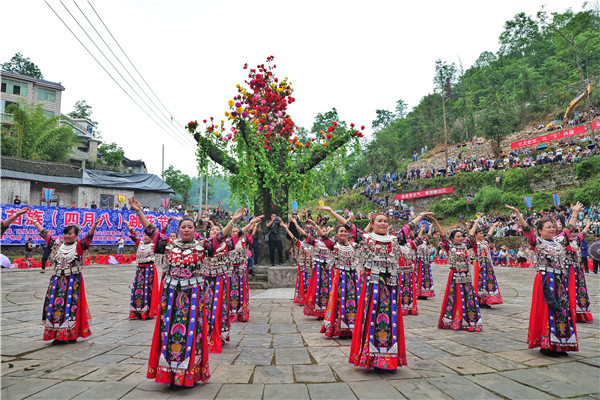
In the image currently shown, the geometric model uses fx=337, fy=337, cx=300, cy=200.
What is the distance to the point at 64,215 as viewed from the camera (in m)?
17.2

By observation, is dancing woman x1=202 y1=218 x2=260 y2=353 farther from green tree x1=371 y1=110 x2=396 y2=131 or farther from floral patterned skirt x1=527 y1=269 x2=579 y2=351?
green tree x1=371 y1=110 x2=396 y2=131

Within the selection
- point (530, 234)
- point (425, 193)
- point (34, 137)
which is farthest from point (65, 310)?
point (425, 193)

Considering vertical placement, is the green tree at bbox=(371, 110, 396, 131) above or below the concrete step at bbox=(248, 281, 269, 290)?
above

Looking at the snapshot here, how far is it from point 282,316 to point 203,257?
11.4 feet

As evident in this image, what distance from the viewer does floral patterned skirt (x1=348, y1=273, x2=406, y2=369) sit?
358 centimetres

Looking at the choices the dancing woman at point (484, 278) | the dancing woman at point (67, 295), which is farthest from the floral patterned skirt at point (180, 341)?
the dancing woman at point (484, 278)

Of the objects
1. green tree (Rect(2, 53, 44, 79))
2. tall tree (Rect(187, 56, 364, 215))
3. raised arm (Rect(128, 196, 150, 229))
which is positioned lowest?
raised arm (Rect(128, 196, 150, 229))

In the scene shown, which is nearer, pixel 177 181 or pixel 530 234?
pixel 530 234

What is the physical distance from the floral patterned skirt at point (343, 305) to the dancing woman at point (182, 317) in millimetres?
2195

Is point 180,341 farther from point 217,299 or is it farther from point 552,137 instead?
point 552,137

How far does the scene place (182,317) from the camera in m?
3.30

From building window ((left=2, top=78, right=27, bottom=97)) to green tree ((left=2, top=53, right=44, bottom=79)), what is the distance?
1099cm

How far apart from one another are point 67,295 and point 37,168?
22.8m

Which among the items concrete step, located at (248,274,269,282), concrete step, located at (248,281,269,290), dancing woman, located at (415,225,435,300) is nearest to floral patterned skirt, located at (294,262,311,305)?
concrete step, located at (248,281,269,290)
